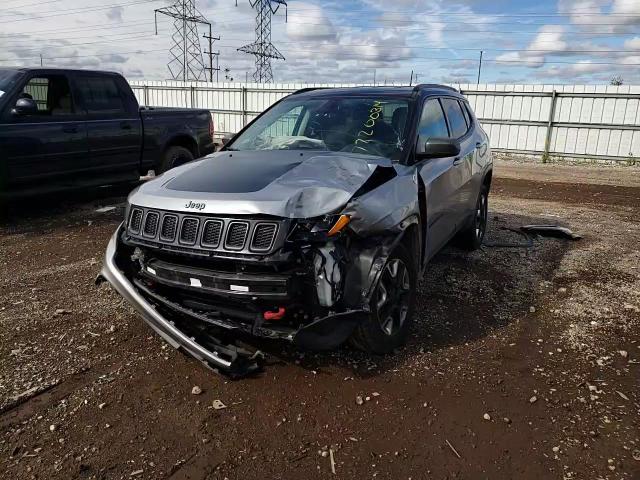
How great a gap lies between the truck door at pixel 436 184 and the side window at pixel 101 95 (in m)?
5.16

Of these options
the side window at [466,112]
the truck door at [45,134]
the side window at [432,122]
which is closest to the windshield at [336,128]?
the side window at [432,122]

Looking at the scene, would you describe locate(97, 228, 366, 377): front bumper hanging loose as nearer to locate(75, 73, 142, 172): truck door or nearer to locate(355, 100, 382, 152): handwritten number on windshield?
locate(355, 100, 382, 152): handwritten number on windshield

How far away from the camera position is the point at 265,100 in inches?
786

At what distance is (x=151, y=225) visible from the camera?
3193 mm

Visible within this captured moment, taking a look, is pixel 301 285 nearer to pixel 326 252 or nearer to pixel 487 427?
pixel 326 252

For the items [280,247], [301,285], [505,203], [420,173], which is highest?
[420,173]

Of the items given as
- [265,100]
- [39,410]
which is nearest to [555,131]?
[265,100]

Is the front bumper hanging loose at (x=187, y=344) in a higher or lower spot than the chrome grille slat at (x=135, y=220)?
lower

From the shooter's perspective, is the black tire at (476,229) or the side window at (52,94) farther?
the side window at (52,94)

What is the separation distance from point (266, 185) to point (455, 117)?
Result: 9.81 ft

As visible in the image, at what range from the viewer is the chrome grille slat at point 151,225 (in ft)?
10.4

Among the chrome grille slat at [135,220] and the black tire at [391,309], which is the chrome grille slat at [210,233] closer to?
the chrome grille slat at [135,220]

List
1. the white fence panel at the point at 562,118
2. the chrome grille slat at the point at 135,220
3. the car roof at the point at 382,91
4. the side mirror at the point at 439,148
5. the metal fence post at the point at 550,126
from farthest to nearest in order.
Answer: the metal fence post at the point at 550,126, the white fence panel at the point at 562,118, the car roof at the point at 382,91, the side mirror at the point at 439,148, the chrome grille slat at the point at 135,220

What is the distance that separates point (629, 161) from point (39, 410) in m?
16.7
